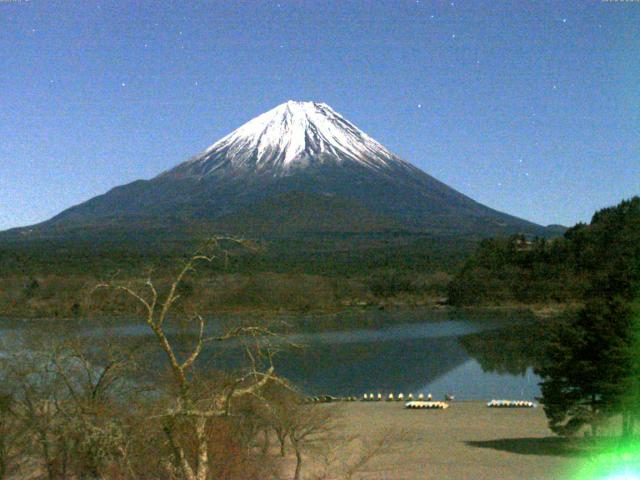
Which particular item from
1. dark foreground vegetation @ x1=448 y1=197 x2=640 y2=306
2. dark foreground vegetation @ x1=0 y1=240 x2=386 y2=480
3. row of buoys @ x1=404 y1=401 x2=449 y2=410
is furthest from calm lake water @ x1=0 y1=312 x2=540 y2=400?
dark foreground vegetation @ x1=0 y1=240 x2=386 y2=480

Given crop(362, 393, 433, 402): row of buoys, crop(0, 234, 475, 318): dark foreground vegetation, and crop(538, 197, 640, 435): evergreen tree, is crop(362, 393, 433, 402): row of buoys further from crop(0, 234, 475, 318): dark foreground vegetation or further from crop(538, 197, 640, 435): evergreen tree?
crop(0, 234, 475, 318): dark foreground vegetation

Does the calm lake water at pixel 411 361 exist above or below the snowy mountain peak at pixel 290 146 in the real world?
below

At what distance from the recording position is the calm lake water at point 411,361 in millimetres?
26572

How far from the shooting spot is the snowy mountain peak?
5059 inches

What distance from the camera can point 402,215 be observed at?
4405 inches

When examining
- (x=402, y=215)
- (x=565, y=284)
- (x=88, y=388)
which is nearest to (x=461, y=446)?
(x=88, y=388)

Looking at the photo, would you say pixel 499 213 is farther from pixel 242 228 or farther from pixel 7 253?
pixel 7 253

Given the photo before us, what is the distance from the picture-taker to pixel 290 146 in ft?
435

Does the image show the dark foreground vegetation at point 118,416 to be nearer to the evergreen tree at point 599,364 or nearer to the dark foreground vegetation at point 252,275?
the evergreen tree at point 599,364

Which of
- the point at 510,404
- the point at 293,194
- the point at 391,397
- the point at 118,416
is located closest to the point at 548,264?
the point at 391,397

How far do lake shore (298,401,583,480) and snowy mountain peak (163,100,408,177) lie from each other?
336 ft

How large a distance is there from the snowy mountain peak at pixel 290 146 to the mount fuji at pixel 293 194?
0.53 ft

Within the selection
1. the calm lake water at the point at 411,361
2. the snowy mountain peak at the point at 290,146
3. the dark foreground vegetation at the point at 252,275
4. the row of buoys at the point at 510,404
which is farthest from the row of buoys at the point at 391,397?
the snowy mountain peak at the point at 290,146

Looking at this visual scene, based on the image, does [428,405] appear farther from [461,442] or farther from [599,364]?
[599,364]
